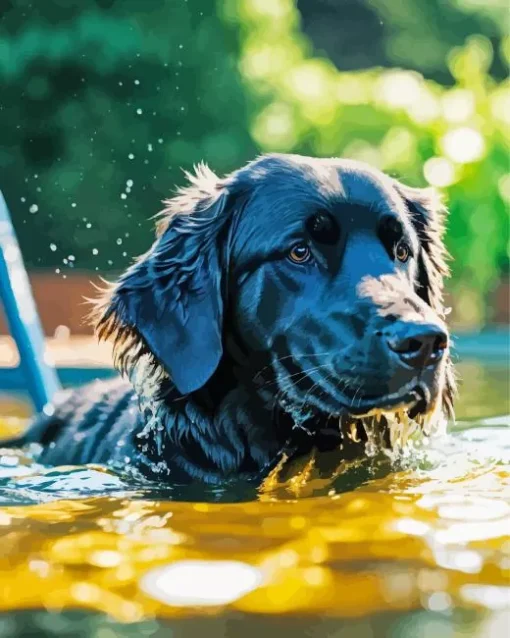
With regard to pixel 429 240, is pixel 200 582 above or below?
below

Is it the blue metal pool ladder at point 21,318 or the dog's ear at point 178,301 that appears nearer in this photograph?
the dog's ear at point 178,301

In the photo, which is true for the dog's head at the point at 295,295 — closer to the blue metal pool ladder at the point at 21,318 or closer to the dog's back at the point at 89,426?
the dog's back at the point at 89,426

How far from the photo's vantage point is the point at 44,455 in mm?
4641

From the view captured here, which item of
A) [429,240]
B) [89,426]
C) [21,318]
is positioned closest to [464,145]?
[21,318]

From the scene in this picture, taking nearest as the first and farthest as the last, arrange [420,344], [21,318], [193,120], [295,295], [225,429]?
[420,344]
[295,295]
[225,429]
[21,318]
[193,120]

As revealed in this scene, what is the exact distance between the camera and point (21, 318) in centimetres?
584

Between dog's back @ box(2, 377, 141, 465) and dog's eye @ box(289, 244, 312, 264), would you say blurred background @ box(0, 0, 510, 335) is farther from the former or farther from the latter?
dog's eye @ box(289, 244, 312, 264)

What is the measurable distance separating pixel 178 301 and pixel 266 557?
1496 millimetres

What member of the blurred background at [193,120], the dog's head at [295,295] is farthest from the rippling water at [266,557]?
the blurred background at [193,120]

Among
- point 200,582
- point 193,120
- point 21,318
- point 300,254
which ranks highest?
point 193,120

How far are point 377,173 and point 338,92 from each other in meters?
11.5

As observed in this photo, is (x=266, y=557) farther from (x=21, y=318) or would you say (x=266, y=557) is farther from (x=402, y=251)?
(x=21, y=318)

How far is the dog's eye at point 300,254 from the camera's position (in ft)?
11.2

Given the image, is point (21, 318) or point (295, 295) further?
point (21, 318)
